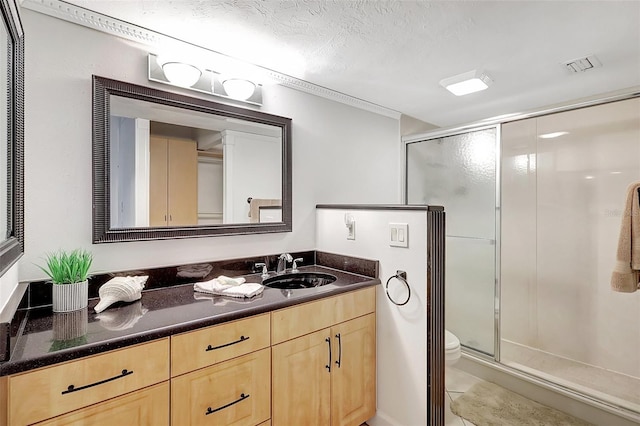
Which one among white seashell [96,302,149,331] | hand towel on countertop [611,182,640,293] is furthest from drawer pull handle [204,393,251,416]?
hand towel on countertop [611,182,640,293]

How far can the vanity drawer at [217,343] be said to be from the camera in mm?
1191

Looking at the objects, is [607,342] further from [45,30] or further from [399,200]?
[45,30]

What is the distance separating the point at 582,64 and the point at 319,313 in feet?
6.97

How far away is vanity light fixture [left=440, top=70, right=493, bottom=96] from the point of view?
2.08 metres

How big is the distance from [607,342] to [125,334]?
335 cm

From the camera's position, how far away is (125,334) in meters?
1.09

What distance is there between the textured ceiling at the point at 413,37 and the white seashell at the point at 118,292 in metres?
1.22

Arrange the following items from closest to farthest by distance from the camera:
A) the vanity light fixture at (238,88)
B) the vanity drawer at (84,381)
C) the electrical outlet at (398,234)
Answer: the vanity drawer at (84,381), the electrical outlet at (398,234), the vanity light fixture at (238,88)

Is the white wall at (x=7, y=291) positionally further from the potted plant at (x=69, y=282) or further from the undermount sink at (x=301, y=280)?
the undermount sink at (x=301, y=280)

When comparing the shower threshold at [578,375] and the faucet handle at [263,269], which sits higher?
the faucet handle at [263,269]

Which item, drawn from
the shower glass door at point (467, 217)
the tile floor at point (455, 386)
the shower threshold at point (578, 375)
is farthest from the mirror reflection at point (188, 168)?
the shower threshold at point (578, 375)

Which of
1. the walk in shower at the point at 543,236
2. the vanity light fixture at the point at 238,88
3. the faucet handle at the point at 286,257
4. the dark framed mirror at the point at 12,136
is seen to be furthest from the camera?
the walk in shower at the point at 543,236

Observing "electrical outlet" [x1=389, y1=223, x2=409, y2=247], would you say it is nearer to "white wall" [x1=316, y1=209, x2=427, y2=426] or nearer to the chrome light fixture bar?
"white wall" [x1=316, y1=209, x2=427, y2=426]

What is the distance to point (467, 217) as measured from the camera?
8.89 feet
